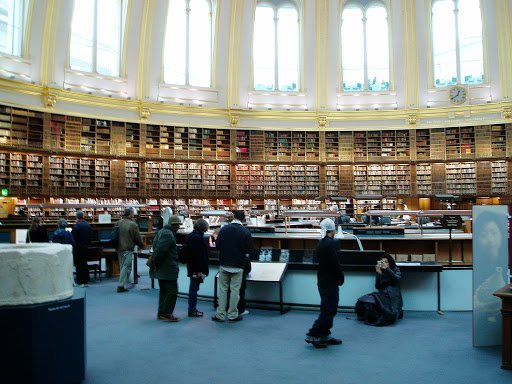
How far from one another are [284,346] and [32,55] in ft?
48.0

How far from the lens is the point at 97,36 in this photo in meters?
18.1

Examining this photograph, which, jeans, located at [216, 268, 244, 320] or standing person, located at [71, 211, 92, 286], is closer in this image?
jeans, located at [216, 268, 244, 320]

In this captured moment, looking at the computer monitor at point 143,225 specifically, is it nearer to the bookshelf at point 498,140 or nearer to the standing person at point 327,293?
the standing person at point 327,293

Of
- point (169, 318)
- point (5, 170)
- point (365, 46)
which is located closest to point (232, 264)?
point (169, 318)

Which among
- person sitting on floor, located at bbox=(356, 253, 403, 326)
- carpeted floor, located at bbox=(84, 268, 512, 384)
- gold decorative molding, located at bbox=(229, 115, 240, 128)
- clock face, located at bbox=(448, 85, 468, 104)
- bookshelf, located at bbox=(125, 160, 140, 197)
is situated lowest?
carpeted floor, located at bbox=(84, 268, 512, 384)

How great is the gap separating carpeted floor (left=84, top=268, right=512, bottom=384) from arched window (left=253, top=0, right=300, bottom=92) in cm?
1542

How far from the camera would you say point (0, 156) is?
15078mm

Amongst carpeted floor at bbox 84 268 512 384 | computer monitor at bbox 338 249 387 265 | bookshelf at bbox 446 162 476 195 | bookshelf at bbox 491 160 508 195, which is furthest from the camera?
bookshelf at bbox 446 162 476 195

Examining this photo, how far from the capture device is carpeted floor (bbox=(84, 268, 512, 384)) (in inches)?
162

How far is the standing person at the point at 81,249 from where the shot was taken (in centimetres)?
859

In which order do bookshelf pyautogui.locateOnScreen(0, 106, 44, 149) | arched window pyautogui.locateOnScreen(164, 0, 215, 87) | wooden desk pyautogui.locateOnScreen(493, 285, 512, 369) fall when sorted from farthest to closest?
arched window pyautogui.locateOnScreen(164, 0, 215, 87) → bookshelf pyautogui.locateOnScreen(0, 106, 44, 149) → wooden desk pyautogui.locateOnScreen(493, 285, 512, 369)

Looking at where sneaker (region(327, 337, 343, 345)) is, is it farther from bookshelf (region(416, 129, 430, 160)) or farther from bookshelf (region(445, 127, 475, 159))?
bookshelf (region(445, 127, 475, 159))

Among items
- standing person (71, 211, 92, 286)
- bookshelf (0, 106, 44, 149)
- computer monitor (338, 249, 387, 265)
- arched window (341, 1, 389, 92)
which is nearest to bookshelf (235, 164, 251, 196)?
arched window (341, 1, 389, 92)

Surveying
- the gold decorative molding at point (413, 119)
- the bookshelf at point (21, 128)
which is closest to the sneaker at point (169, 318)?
the bookshelf at point (21, 128)
